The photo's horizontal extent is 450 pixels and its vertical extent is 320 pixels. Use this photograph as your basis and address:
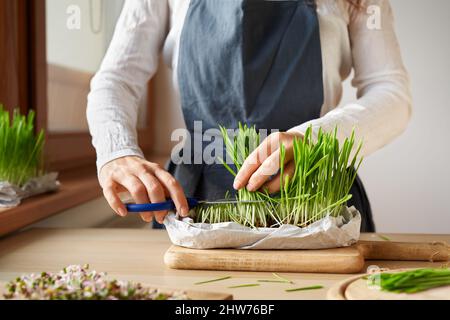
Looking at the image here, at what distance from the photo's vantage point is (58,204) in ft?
3.69

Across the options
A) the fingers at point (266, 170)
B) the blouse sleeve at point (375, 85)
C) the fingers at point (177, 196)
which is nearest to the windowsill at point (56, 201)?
the fingers at point (177, 196)

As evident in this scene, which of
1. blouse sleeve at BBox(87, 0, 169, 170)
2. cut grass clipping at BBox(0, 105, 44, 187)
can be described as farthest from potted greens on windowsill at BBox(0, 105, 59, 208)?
blouse sleeve at BBox(87, 0, 169, 170)

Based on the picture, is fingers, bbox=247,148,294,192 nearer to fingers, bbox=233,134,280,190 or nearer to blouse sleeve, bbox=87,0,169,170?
fingers, bbox=233,134,280,190

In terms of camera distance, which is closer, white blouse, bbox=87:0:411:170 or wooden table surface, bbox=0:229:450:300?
wooden table surface, bbox=0:229:450:300

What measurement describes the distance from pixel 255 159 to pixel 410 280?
256 millimetres

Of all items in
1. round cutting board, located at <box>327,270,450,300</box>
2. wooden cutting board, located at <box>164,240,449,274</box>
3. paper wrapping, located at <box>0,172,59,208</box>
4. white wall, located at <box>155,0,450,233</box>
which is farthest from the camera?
white wall, located at <box>155,0,450,233</box>

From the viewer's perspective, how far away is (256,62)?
95cm

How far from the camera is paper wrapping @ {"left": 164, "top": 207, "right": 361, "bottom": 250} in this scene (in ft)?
2.17

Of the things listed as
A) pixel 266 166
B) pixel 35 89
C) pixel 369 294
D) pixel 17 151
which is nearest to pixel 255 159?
pixel 266 166

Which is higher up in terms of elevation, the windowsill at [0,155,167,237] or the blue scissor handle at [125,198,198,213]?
the blue scissor handle at [125,198,198,213]

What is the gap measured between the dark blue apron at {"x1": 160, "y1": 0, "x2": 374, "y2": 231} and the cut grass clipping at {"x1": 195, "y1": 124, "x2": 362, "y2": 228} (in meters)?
0.24

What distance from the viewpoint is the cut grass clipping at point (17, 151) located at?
A: 39.0 inches

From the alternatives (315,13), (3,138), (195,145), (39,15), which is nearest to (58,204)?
(3,138)
